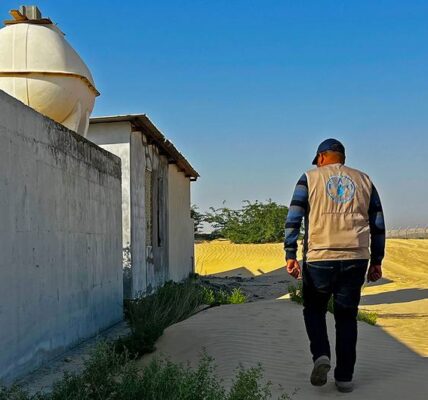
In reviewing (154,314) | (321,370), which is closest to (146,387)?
(321,370)

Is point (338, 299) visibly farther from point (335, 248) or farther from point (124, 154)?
point (124, 154)

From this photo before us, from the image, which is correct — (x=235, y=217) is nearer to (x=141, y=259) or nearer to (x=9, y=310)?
(x=141, y=259)

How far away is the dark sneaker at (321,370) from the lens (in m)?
5.16

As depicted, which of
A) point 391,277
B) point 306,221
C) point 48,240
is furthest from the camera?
point 391,277

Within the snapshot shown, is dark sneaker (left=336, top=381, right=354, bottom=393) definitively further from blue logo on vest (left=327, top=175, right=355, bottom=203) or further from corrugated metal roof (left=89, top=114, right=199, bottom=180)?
corrugated metal roof (left=89, top=114, right=199, bottom=180)

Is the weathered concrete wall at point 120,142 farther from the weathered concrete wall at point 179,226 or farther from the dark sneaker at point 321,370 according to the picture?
the dark sneaker at point 321,370

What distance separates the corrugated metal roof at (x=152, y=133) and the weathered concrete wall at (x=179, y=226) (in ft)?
1.17

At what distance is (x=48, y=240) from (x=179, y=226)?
11005mm

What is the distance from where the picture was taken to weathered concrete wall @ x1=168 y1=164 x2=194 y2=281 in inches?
632

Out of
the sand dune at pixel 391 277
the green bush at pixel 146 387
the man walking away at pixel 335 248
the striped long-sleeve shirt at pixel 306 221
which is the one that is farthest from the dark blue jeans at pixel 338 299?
the sand dune at pixel 391 277

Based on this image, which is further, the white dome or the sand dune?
the sand dune

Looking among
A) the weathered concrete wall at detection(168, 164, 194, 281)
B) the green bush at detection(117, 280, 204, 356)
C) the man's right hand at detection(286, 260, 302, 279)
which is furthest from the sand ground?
the weathered concrete wall at detection(168, 164, 194, 281)

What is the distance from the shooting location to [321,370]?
17.0ft

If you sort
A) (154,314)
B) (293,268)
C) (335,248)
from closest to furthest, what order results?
(335,248) < (293,268) < (154,314)
